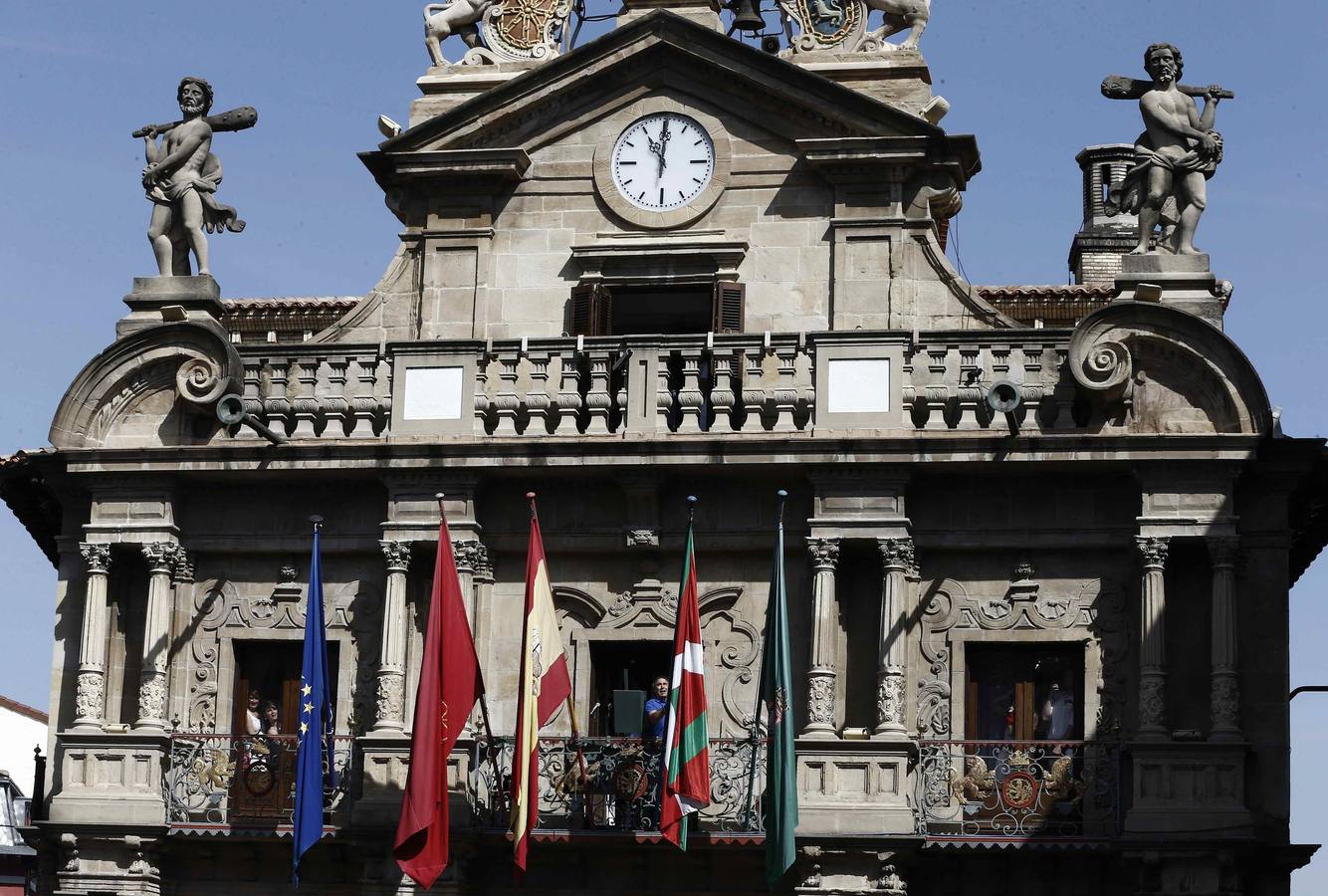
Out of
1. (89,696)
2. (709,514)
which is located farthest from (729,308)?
(89,696)

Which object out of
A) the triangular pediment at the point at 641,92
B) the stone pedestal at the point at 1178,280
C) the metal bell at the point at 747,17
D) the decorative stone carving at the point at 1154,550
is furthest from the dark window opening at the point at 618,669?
the metal bell at the point at 747,17

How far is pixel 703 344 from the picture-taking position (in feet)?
107

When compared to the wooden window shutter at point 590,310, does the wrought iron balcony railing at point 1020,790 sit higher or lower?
lower

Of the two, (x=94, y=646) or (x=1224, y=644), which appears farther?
(x=94, y=646)

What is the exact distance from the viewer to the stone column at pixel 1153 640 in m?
30.8

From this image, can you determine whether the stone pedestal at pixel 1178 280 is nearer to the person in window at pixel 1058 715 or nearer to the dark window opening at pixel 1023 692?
the dark window opening at pixel 1023 692

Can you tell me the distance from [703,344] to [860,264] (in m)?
2.24

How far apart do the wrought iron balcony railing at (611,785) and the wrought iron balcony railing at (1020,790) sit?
6.26 feet

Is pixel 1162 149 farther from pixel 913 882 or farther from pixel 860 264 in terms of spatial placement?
pixel 913 882

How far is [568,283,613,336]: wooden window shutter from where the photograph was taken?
33.8m

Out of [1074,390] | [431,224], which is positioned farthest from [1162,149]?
[431,224]

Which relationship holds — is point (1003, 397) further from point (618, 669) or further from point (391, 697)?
point (391, 697)

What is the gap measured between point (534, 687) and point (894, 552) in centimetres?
416

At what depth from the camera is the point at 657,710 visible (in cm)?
3209
